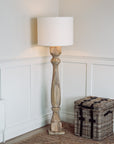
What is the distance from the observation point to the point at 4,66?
3121 millimetres

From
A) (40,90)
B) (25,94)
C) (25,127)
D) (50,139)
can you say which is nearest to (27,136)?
(25,127)

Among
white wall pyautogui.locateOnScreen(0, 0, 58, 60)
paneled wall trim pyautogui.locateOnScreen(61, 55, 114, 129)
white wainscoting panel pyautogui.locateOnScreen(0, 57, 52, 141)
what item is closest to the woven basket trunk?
paneled wall trim pyautogui.locateOnScreen(61, 55, 114, 129)

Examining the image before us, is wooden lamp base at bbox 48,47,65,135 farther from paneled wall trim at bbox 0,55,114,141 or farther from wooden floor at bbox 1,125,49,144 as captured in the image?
paneled wall trim at bbox 0,55,114,141

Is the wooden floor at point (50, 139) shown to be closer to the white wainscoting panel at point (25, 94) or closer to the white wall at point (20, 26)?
the white wainscoting panel at point (25, 94)

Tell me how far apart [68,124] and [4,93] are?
1.10 m

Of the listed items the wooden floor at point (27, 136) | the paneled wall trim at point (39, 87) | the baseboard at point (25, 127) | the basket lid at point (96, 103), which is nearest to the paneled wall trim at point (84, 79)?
the paneled wall trim at point (39, 87)

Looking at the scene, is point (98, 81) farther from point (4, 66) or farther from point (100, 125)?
point (4, 66)

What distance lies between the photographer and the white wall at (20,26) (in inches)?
123

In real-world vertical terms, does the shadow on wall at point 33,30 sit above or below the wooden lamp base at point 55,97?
above

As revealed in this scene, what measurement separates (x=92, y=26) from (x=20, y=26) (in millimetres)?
916

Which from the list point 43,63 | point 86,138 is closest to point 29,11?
point 43,63

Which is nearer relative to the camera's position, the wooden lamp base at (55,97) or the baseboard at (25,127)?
the baseboard at (25,127)

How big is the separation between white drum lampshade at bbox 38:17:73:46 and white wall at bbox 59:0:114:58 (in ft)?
1.39

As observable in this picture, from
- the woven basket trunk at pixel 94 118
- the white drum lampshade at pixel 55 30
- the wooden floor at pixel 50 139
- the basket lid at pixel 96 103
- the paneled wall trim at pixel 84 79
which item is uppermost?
the white drum lampshade at pixel 55 30
